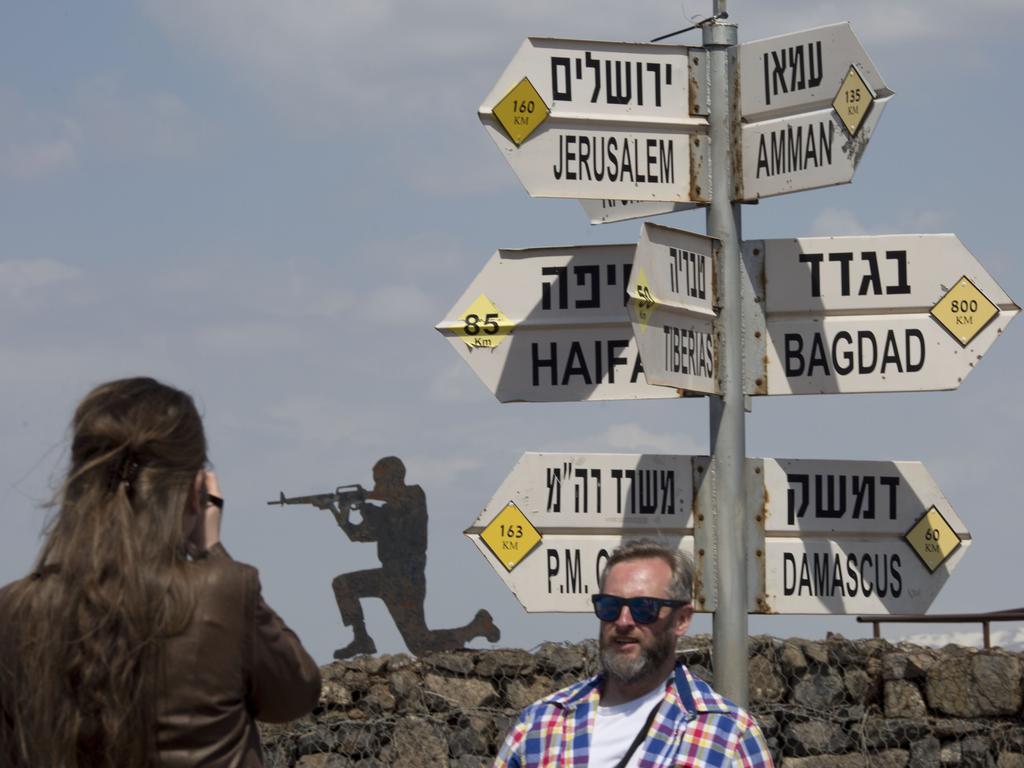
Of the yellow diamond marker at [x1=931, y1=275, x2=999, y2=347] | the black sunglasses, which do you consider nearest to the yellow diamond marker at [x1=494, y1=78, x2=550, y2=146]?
the yellow diamond marker at [x1=931, y1=275, x2=999, y2=347]

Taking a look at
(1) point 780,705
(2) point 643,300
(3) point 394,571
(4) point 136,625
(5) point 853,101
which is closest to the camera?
(4) point 136,625

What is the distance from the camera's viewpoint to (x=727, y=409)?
4.46 m

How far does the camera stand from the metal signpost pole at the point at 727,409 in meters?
4.37

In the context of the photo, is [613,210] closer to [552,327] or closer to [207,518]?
[552,327]

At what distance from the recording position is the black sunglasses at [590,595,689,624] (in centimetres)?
337

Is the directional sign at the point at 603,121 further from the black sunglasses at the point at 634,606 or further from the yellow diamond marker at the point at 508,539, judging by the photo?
the black sunglasses at the point at 634,606

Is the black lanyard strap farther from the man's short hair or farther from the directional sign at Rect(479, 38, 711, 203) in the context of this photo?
the directional sign at Rect(479, 38, 711, 203)

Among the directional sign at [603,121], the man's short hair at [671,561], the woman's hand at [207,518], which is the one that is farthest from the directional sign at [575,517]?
the woman's hand at [207,518]

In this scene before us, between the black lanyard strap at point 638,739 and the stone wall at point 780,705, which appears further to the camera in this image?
the stone wall at point 780,705

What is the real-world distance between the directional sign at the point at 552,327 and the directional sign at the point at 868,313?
40 cm

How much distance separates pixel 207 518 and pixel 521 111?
2.24m

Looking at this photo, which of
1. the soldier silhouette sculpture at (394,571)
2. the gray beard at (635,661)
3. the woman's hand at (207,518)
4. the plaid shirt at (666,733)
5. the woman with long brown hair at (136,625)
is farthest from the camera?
the soldier silhouette sculpture at (394,571)

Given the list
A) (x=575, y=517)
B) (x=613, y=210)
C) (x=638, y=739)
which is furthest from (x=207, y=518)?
(x=613, y=210)

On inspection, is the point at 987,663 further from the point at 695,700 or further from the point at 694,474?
the point at 695,700
